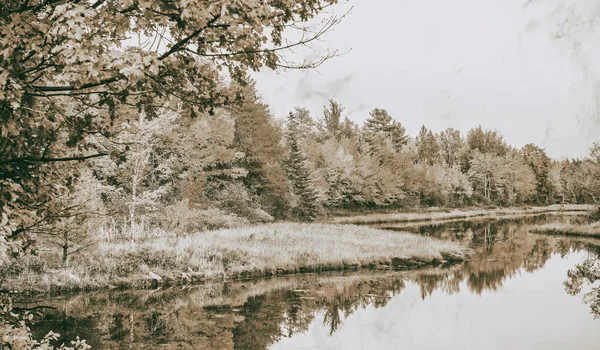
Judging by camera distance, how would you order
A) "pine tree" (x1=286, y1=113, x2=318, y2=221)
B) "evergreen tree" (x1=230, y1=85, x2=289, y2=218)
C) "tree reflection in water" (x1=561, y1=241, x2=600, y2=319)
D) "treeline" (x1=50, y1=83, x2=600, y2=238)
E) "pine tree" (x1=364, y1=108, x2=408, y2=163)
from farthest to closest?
1. "pine tree" (x1=364, y1=108, x2=408, y2=163)
2. "pine tree" (x1=286, y1=113, x2=318, y2=221)
3. "evergreen tree" (x1=230, y1=85, x2=289, y2=218)
4. "treeline" (x1=50, y1=83, x2=600, y2=238)
5. "tree reflection in water" (x1=561, y1=241, x2=600, y2=319)

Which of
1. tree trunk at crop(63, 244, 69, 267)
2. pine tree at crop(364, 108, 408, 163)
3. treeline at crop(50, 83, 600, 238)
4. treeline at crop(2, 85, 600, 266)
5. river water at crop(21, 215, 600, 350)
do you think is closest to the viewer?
river water at crop(21, 215, 600, 350)

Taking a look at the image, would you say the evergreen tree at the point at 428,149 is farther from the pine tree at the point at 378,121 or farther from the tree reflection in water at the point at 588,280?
the tree reflection in water at the point at 588,280

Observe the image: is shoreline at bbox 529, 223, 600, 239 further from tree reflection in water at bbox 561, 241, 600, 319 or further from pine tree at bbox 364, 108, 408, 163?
pine tree at bbox 364, 108, 408, 163

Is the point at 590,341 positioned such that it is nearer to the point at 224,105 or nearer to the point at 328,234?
the point at 224,105

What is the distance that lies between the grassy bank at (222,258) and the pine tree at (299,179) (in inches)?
585

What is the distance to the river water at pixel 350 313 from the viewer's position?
40.1 ft

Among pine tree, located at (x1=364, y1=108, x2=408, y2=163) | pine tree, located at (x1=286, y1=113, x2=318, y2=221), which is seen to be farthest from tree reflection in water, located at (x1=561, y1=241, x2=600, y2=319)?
pine tree, located at (x1=364, y1=108, x2=408, y2=163)

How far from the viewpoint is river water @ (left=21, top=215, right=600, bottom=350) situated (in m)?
12.2

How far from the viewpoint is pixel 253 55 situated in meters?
4.57

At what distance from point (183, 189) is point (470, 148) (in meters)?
75.9

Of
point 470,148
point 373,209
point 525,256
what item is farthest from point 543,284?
point 470,148

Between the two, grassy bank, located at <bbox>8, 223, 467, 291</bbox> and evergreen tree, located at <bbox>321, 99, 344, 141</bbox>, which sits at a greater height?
evergreen tree, located at <bbox>321, 99, 344, 141</bbox>

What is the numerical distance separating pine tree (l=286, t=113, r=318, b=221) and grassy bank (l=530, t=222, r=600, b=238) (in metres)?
21.0

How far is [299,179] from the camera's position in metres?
44.6
